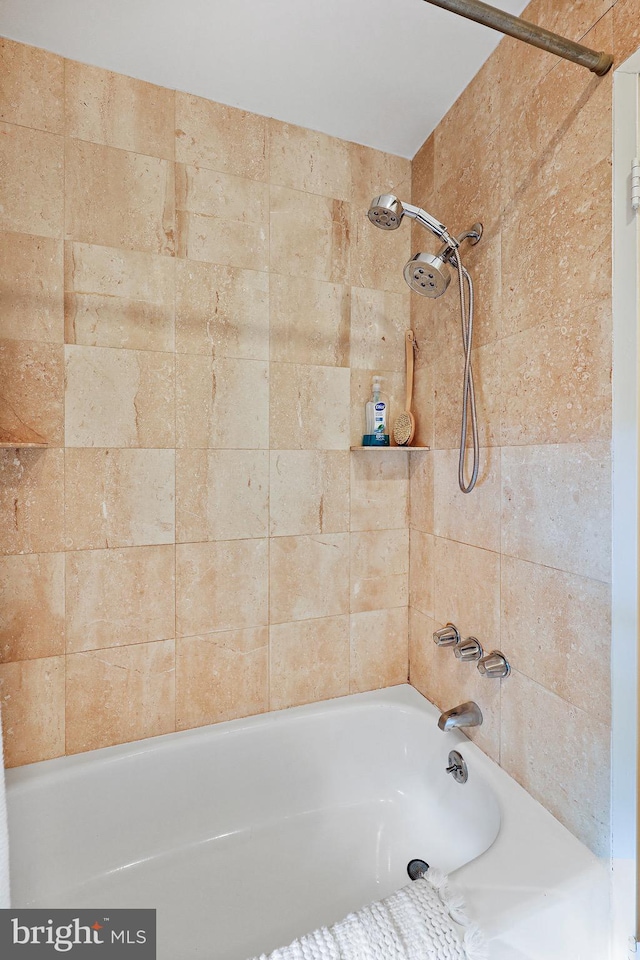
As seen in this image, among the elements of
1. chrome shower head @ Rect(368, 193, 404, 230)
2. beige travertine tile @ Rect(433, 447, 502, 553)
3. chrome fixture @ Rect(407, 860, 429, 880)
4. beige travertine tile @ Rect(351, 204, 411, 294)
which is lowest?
chrome fixture @ Rect(407, 860, 429, 880)

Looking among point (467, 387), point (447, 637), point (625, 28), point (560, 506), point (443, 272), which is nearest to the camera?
point (625, 28)

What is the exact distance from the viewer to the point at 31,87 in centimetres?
128

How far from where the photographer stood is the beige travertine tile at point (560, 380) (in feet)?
3.22

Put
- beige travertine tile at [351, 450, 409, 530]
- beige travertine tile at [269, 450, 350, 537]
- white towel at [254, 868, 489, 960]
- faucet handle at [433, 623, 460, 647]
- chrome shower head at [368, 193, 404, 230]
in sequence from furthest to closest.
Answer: beige travertine tile at [351, 450, 409, 530] < beige travertine tile at [269, 450, 350, 537] < faucet handle at [433, 623, 460, 647] < chrome shower head at [368, 193, 404, 230] < white towel at [254, 868, 489, 960]

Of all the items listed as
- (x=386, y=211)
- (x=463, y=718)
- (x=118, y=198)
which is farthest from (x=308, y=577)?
(x=118, y=198)

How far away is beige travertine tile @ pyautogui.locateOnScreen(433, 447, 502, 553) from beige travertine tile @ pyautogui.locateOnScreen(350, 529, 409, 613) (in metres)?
0.21

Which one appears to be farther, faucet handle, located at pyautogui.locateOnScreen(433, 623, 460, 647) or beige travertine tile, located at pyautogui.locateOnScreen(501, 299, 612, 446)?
faucet handle, located at pyautogui.locateOnScreen(433, 623, 460, 647)

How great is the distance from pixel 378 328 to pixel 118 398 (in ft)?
3.07

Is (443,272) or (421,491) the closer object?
(443,272)

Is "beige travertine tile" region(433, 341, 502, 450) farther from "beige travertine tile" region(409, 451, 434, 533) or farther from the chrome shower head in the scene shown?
the chrome shower head

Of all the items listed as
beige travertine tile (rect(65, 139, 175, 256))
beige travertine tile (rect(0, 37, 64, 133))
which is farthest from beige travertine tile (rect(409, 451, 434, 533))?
beige travertine tile (rect(0, 37, 64, 133))

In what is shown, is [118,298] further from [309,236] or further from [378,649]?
[378,649]

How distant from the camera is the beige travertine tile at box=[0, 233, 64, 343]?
127cm

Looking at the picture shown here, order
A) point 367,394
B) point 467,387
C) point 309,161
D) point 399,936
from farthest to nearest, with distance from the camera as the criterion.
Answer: point 367,394
point 309,161
point 467,387
point 399,936
